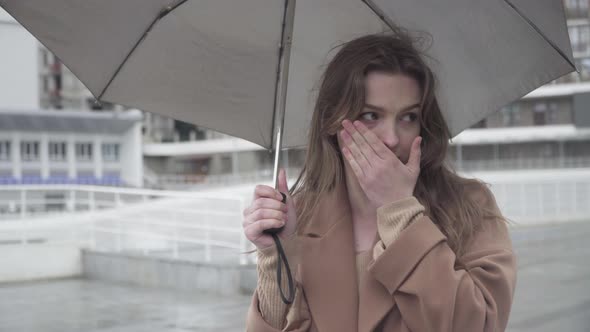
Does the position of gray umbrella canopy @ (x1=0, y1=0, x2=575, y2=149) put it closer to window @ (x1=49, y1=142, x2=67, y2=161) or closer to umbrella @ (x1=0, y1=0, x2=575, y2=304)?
umbrella @ (x1=0, y1=0, x2=575, y2=304)

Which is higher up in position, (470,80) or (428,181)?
(470,80)

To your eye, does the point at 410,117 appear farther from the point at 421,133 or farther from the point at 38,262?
the point at 38,262

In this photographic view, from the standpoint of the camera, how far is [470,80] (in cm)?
217

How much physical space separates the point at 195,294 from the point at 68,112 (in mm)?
41352

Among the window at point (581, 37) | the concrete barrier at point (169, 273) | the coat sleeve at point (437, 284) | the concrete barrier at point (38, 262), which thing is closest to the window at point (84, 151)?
the window at point (581, 37)

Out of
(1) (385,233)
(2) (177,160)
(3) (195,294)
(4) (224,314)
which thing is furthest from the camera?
(2) (177,160)

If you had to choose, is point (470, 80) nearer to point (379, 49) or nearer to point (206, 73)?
point (379, 49)

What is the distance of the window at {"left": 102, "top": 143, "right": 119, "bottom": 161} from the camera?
49812 millimetres

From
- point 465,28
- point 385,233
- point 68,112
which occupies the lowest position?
point 385,233

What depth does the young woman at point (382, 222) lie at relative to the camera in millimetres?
1420

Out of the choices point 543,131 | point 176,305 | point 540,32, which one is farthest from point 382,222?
point 543,131

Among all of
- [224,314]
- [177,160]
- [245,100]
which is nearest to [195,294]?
[224,314]

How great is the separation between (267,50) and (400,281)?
38.0 inches

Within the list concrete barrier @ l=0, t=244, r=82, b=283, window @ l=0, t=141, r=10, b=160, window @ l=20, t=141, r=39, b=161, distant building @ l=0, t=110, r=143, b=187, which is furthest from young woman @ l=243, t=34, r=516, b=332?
window @ l=20, t=141, r=39, b=161
